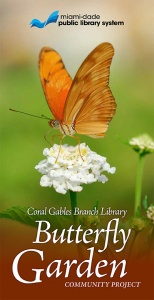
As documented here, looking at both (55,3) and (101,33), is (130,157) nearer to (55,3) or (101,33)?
(101,33)

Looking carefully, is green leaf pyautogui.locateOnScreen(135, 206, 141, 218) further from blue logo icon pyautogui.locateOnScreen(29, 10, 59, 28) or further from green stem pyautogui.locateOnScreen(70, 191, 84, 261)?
blue logo icon pyautogui.locateOnScreen(29, 10, 59, 28)

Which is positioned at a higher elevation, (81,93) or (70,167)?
(81,93)

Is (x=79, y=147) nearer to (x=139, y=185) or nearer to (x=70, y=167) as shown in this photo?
(x=70, y=167)

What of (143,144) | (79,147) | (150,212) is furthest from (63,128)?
(150,212)

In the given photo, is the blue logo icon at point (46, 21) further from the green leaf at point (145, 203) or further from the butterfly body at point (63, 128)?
the green leaf at point (145, 203)

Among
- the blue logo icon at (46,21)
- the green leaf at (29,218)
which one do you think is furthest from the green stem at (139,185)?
the blue logo icon at (46,21)

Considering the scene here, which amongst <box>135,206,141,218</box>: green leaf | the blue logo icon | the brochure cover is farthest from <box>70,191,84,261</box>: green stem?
the blue logo icon

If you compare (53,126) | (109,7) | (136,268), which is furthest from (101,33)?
(136,268)
